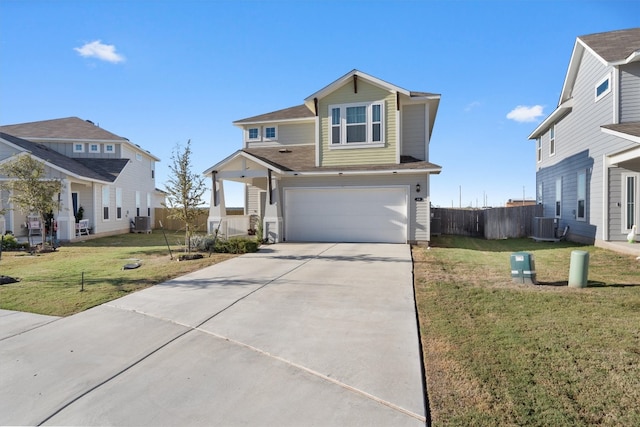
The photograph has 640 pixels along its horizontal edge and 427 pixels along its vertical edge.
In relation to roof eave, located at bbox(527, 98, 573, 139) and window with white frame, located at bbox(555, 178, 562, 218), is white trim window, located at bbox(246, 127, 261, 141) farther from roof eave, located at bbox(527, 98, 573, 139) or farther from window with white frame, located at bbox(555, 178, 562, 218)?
window with white frame, located at bbox(555, 178, 562, 218)

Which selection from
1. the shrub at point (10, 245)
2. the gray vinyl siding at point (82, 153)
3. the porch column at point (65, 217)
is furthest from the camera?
the gray vinyl siding at point (82, 153)

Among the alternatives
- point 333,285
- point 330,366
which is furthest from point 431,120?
point 330,366

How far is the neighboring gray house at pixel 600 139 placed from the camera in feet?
37.0

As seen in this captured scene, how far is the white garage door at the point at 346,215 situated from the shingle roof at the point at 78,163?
10844mm

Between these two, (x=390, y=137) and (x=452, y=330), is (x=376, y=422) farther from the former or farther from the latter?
(x=390, y=137)

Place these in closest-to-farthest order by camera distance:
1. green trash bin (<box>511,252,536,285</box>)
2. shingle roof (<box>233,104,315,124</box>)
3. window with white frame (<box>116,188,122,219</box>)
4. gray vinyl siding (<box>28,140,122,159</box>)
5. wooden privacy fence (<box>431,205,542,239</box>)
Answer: green trash bin (<box>511,252,536,285</box>) < wooden privacy fence (<box>431,205,542,239</box>) < shingle roof (<box>233,104,315,124</box>) < window with white frame (<box>116,188,122,219</box>) < gray vinyl siding (<box>28,140,122,159</box>)

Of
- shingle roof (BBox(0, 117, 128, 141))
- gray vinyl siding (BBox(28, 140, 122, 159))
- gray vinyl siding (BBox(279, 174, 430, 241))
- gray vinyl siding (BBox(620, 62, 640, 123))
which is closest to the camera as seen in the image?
gray vinyl siding (BBox(620, 62, 640, 123))

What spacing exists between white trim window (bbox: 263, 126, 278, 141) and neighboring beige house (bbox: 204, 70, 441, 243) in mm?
3764

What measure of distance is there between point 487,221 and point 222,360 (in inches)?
646

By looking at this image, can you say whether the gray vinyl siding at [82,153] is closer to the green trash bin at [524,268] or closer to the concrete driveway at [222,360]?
the concrete driveway at [222,360]

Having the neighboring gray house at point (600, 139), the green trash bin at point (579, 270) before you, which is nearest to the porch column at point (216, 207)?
the green trash bin at point (579, 270)

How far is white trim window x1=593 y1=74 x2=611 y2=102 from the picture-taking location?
39.4ft

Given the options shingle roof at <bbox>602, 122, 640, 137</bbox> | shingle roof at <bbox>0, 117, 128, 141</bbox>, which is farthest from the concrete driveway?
shingle roof at <bbox>0, 117, 128, 141</bbox>

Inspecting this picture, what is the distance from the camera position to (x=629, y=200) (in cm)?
1165
